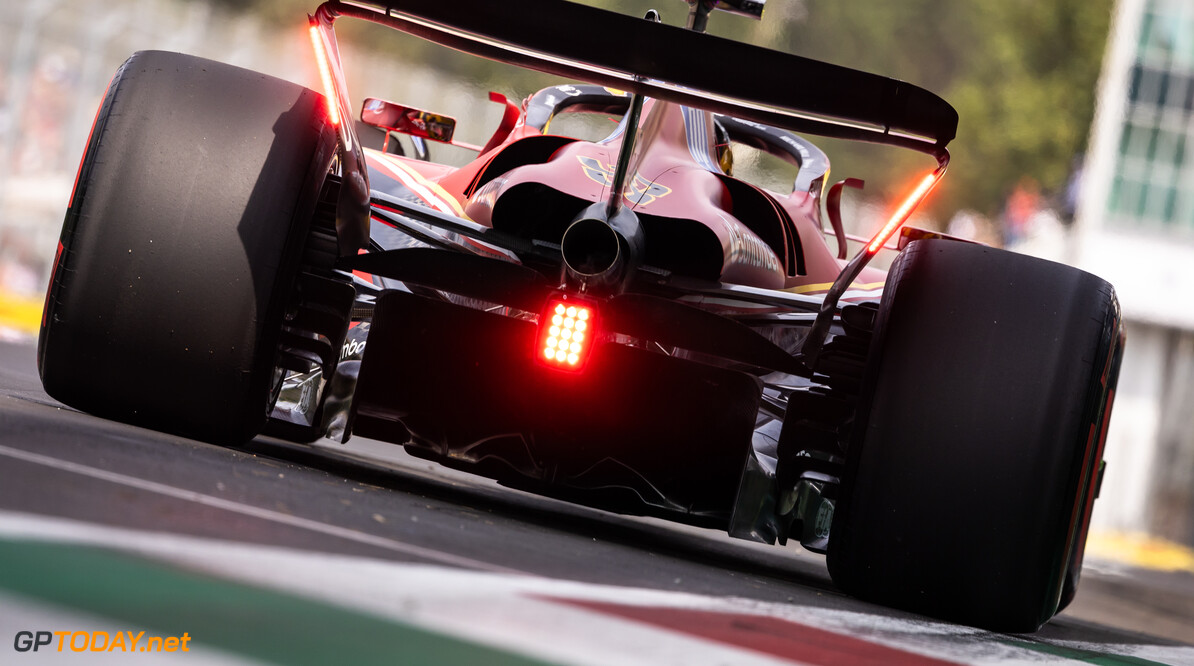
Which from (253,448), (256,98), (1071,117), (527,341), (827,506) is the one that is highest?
(1071,117)

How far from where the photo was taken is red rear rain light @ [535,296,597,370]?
285cm

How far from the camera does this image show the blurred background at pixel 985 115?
50.4 ft

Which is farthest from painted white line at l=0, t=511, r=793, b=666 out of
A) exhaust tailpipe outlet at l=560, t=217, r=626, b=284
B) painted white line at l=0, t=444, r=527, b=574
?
exhaust tailpipe outlet at l=560, t=217, r=626, b=284

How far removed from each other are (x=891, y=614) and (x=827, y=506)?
0.71 meters

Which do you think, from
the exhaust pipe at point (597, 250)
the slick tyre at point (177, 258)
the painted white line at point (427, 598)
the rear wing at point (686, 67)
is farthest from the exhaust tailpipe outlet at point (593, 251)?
the painted white line at point (427, 598)

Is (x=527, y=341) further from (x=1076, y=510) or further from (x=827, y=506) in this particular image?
(x=1076, y=510)

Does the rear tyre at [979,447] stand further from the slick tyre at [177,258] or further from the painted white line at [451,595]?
the slick tyre at [177,258]

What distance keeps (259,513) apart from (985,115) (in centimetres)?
3826

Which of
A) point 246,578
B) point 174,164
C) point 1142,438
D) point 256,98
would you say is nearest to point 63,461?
point 246,578

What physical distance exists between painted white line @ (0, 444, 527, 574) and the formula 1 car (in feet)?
2.43

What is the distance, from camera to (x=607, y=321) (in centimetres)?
302

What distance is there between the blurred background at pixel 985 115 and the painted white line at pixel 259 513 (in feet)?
3.31

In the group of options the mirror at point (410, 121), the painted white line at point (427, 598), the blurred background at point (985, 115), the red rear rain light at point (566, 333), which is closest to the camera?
the painted white line at point (427, 598)

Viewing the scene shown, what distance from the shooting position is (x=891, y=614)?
8.04 ft
